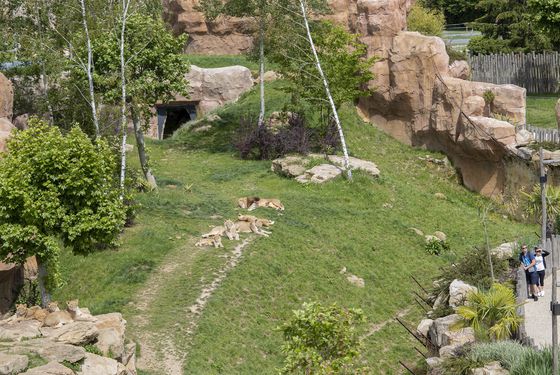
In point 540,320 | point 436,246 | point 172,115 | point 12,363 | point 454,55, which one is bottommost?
point 436,246

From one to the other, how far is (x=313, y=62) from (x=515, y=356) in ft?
76.7

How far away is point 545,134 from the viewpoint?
140 ft

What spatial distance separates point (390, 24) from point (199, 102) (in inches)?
498

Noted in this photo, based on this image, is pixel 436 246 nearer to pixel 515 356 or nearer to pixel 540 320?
pixel 540 320

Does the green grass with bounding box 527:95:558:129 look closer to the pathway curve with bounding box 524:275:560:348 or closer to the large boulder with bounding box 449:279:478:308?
the large boulder with bounding box 449:279:478:308

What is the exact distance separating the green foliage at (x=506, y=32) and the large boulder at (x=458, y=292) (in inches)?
1184

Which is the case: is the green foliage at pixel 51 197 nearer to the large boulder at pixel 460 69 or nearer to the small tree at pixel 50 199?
the small tree at pixel 50 199

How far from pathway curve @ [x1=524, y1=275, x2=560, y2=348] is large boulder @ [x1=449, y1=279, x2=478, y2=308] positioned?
171 cm

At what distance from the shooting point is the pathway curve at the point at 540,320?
2314 centimetres

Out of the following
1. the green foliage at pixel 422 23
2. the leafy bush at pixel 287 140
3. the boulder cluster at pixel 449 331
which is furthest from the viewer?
the green foliage at pixel 422 23

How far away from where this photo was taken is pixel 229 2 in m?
44.8

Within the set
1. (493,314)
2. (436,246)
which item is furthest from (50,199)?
(436,246)

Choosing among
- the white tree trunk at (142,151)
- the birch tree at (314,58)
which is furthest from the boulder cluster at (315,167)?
the white tree trunk at (142,151)

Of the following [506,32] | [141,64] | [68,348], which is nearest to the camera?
[68,348]
